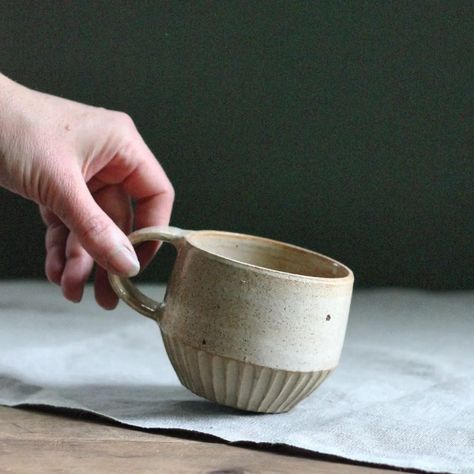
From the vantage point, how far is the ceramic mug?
2.56 ft

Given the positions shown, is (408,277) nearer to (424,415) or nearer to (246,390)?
(424,415)

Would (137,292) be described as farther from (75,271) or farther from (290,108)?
(290,108)

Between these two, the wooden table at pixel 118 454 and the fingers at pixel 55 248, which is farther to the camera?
the fingers at pixel 55 248

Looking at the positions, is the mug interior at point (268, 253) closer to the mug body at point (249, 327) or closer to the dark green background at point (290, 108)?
the mug body at point (249, 327)

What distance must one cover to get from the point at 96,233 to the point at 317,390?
31 centimetres

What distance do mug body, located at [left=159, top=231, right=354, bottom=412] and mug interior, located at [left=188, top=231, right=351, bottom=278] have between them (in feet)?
0.19

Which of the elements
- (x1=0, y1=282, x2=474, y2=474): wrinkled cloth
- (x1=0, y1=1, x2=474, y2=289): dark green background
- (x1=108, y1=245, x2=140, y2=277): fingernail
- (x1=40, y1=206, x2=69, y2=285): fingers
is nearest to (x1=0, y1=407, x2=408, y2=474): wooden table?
(x1=0, y1=282, x2=474, y2=474): wrinkled cloth

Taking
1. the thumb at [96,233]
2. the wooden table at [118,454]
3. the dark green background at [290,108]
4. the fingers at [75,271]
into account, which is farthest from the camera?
the dark green background at [290,108]

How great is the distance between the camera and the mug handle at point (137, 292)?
0.84 metres

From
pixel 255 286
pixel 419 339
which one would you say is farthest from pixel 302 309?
pixel 419 339

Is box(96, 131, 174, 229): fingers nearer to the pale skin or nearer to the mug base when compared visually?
the pale skin

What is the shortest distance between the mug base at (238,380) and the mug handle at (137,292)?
0.03 m

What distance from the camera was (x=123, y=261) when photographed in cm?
82

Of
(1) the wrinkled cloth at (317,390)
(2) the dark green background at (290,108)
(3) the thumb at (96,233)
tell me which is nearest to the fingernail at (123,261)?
(3) the thumb at (96,233)
